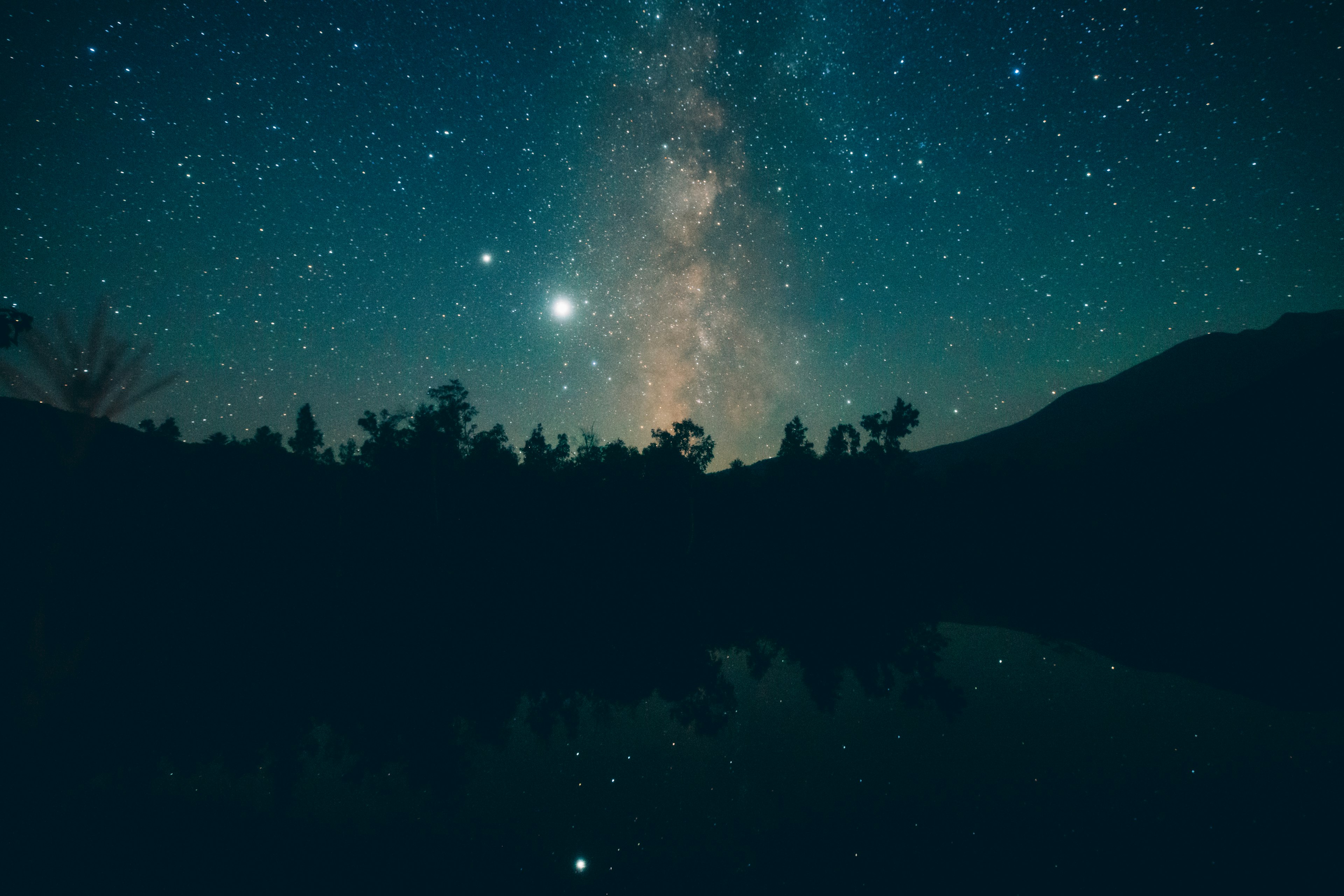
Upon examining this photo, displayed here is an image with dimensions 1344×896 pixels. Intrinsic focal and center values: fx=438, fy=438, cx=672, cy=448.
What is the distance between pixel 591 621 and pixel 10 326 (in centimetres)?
1938

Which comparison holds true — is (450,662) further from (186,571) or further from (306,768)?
(186,571)

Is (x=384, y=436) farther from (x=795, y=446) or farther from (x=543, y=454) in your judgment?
(x=795, y=446)

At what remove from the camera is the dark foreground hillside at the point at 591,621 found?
4.64 metres

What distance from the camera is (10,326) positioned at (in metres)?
13.0

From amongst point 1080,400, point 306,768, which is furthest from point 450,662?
point 1080,400

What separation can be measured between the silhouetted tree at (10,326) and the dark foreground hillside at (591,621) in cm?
276

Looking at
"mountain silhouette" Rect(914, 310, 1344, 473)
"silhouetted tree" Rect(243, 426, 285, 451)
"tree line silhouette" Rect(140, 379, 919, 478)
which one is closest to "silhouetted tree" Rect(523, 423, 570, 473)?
"tree line silhouette" Rect(140, 379, 919, 478)

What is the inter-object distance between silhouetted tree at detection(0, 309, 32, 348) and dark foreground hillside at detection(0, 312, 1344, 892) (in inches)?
109

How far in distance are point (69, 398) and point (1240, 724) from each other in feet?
66.2

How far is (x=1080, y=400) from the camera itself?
4801 inches

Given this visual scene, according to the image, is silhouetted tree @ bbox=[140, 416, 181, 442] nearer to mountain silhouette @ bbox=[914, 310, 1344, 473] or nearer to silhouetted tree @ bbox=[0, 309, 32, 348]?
silhouetted tree @ bbox=[0, 309, 32, 348]

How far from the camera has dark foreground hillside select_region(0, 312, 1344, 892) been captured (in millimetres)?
4641

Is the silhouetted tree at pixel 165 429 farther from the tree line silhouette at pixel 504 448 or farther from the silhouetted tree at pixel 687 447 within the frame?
the silhouetted tree at pixel 687 447

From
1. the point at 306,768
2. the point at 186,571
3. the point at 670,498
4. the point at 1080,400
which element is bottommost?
the point at 306,768
